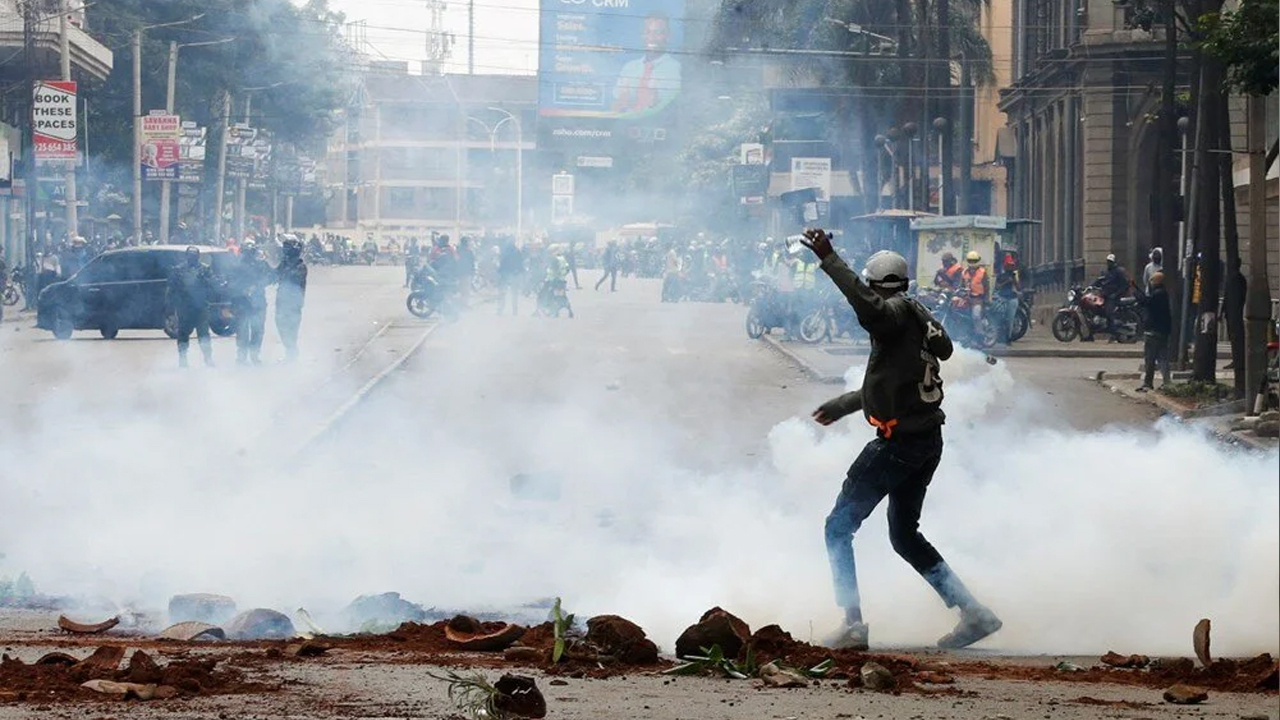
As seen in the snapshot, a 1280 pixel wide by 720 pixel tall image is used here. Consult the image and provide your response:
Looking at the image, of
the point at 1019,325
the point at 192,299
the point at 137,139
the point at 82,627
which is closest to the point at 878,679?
the point at 82,627

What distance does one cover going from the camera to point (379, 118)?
2552 centimetres

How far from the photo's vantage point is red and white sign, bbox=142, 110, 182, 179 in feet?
138

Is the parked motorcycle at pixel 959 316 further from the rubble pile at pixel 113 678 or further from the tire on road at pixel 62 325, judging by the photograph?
the rubble pile at pixel 113 678

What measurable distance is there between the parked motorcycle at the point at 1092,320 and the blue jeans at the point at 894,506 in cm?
2559

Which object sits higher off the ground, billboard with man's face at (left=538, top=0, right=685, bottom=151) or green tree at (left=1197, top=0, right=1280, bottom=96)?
billboard with man's face at (left=538, top=0, right=685, bottom=151)

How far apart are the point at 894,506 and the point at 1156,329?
1566 centimetres

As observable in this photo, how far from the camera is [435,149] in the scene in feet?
91.7

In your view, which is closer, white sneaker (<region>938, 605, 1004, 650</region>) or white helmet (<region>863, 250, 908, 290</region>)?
white helmet (<region>863, 250, 908, 290</region>)

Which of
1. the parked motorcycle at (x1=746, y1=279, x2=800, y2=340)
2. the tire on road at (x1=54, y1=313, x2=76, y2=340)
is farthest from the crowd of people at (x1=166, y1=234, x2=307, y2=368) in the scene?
the parked motorcycle at (x1=746, y1=279, x2=800, y2=340)

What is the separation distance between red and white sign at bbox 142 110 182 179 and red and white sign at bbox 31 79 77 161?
500 centimetres

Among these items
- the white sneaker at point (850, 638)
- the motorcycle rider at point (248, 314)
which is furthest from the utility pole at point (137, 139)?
the white sneaker at point (850, 638)

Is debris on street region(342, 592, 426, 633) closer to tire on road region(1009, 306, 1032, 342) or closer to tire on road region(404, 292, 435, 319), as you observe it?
tire on road region(1009, 306, 1032, 342)

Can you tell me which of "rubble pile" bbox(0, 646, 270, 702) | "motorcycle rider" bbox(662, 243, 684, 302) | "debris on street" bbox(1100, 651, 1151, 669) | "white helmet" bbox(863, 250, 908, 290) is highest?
"motorcycle rider" bbox(662, 243, 684, 302)

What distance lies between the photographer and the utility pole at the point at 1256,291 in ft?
61.4
